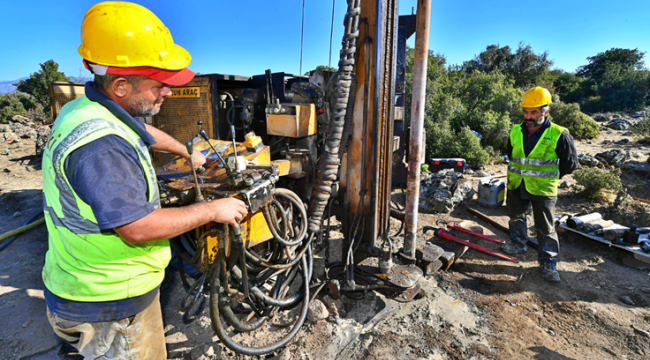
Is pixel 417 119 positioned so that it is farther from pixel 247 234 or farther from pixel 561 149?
pixel 561 149

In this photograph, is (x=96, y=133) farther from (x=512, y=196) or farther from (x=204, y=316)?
(x=512, y=196)

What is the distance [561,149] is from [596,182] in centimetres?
305

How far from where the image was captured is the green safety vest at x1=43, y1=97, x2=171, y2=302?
1320 millimetres

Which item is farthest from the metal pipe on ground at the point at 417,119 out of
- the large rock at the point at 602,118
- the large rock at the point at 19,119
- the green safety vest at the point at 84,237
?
the large rock at the point at 602,118

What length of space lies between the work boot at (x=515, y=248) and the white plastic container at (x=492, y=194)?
161 centimetres

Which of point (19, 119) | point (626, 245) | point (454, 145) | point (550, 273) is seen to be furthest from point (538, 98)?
point (19, 119)

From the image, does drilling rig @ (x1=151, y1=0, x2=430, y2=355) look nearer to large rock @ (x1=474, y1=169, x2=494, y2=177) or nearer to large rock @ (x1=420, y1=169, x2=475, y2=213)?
large rock @ (x1=420, y1=169, x2=475, y2=213)

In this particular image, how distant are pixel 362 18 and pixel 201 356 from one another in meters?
3.00

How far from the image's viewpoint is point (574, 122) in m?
13.2

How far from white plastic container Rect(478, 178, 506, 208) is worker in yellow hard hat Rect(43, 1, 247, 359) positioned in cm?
539

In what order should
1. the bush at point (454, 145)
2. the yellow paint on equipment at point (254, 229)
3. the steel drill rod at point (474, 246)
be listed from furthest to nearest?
the bush at point (454, 145) < the steel drill rod at point (474, 246) < the yellow paint on equipment at point (254, 229)

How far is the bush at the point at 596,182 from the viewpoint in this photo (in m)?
5.89

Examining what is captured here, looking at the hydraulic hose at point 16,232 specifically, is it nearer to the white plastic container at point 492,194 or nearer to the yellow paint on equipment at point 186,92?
the yellow paint on equipment at point 186,92

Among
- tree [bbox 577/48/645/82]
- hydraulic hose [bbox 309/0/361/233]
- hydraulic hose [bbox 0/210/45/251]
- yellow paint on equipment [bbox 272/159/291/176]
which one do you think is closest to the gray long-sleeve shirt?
hydraulic hose [bbox 309/0/361/233]
